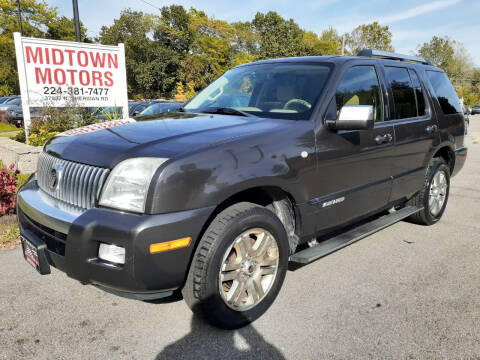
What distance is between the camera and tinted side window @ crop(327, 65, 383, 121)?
10.9 feet

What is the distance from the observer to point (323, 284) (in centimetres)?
337

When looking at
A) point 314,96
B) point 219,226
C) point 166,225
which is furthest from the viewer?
point 314,96

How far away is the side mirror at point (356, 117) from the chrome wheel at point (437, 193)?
90.6 inches

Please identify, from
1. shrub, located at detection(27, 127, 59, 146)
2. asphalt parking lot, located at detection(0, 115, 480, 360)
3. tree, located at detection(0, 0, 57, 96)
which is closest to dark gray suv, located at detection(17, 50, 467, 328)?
asphalt parking lot, located at detection(0, 115, 480, 360)

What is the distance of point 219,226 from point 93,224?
0.73 meters

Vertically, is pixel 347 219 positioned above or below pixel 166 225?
below

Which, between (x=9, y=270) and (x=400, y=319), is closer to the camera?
(x=400, y=319)

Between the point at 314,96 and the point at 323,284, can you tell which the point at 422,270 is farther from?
the point at 314,96

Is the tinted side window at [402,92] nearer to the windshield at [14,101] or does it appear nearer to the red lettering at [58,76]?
the red lettering at [58,76]

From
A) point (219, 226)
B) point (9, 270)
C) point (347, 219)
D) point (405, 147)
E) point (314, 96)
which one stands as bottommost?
point (9, 270)

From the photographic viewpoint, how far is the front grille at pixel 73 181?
7.97 ft

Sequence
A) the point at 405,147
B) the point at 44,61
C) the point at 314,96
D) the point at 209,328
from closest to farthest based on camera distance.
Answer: the point at 209,328 → the point at 314,96 → the point at 405,147 → the point at 44,61

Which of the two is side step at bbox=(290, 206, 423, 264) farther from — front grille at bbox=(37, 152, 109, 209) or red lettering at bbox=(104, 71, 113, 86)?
red lettering at bbox=(104, 71, 113, 86)

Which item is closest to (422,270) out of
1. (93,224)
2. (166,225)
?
(166,225)
